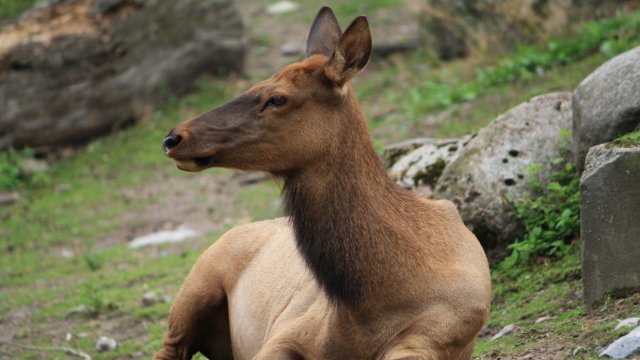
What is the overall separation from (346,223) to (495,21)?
10235 millimetres

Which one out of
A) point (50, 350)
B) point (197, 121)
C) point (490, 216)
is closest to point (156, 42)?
A: point (50, 350)

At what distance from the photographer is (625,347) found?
5.39m

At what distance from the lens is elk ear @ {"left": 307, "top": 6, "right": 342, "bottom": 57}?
6.49 metres

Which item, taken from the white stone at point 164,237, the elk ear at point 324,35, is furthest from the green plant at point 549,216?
the white stone at point 164,237

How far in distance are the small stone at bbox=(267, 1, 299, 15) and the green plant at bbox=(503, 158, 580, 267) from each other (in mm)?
14429

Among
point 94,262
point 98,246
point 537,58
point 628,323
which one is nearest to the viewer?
point 628,323

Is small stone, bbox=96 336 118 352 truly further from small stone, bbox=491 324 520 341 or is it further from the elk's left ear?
the elk's left ear

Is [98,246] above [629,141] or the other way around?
the other way around

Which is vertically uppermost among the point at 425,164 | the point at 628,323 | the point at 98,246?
the point at 628,323

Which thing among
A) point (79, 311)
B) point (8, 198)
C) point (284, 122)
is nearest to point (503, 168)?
point (284, 122)

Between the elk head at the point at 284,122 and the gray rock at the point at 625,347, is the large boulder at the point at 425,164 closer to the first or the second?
the elk head at the point at 284,122

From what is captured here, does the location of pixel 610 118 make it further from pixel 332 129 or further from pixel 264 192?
pixel 264 192

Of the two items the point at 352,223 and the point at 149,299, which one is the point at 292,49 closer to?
the point at 149,299

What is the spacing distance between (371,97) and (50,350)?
8206mm
